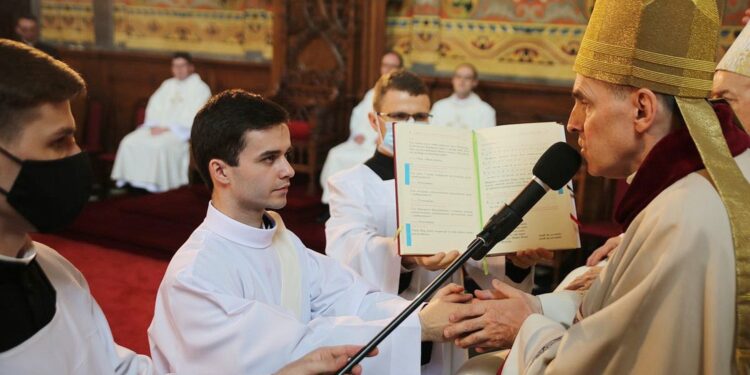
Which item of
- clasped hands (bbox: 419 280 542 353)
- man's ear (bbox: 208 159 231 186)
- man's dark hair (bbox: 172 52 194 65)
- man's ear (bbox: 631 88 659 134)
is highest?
man's ear (bbox: 631 88 659 134)

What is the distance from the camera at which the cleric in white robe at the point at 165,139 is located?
29.6 feet

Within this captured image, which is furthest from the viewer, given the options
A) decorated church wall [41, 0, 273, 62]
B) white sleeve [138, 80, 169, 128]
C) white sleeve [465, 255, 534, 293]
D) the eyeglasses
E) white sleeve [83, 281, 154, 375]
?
decorated church wall [41, 0, 273, 62]

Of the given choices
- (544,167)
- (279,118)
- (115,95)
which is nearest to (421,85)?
(279,118)

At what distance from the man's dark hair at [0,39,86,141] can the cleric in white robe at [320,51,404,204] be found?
587cm

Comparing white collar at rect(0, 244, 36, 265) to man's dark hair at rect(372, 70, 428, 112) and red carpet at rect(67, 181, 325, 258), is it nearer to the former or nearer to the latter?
man's dark hair at rect(372, 70, 428, 112)

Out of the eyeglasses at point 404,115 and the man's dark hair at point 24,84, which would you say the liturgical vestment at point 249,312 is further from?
the eyeglasses at point 404,115

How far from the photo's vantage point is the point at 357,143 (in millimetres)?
7984

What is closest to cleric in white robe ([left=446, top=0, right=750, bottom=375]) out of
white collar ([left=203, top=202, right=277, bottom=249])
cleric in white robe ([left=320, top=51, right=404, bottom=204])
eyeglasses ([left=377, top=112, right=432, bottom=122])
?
white collar ([left=203, top=202, right=277, bottom=249])

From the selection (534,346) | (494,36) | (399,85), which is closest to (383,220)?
(399,85)

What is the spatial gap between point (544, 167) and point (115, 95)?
10.5m

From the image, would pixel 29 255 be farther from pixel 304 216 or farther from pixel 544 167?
pixel 304 216

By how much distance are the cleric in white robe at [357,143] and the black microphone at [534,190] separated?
576 cm

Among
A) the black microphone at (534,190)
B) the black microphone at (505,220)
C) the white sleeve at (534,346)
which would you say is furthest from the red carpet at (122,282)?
the black microphone at (534,190)

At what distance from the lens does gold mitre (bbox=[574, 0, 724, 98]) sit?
179 centimetres
